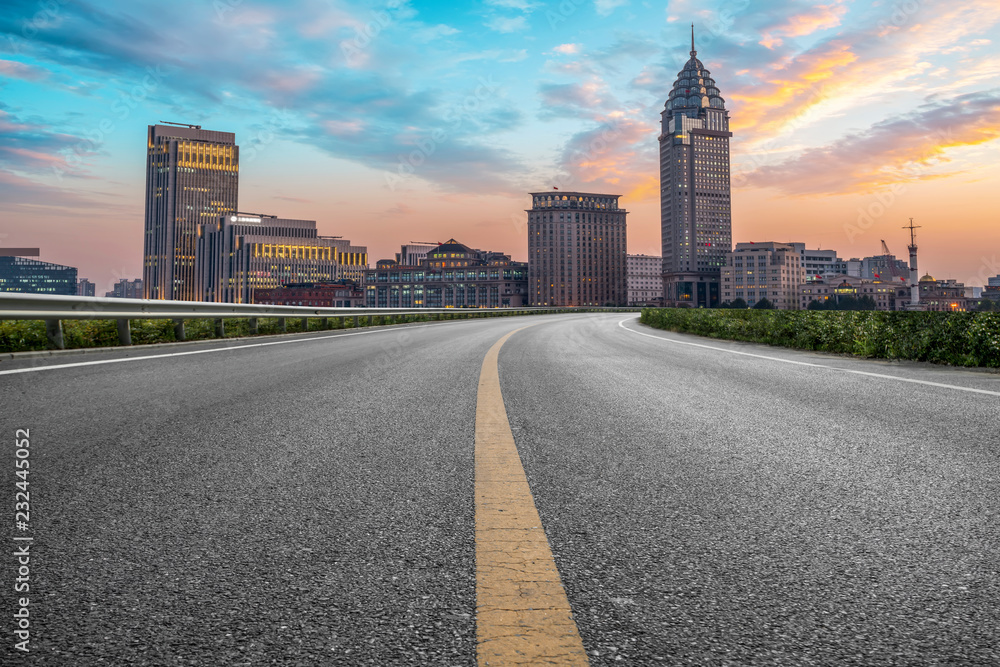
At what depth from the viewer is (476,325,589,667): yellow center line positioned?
4.47ft

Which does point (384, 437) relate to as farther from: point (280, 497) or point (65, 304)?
point (65, 304)

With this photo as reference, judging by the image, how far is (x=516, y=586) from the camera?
5.48ft

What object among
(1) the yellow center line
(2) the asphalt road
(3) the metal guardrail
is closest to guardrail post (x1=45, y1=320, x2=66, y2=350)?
(3) the metal guardrail

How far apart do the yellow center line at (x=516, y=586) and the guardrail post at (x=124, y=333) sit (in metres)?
9.94

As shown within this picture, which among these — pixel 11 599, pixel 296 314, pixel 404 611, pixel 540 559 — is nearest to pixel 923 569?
pixel 540 559

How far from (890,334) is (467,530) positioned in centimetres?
1114

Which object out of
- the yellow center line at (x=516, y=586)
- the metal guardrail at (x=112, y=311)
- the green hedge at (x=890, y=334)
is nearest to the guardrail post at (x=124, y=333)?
the metal guardrail at (x=112, y=311)

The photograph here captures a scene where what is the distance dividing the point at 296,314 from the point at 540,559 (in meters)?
18.2

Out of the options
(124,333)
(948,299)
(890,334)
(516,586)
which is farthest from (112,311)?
(948,299)

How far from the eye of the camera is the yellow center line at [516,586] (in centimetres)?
136

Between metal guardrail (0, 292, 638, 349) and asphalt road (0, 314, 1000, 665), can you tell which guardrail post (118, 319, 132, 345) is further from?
asphalt road (0, 314, 1000, 665)

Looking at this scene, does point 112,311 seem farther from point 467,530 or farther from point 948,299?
point 948,299

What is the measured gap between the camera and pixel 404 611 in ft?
5.02

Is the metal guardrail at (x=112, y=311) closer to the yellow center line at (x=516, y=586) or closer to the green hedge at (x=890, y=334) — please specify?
the yellow center line at (x=516, y=586)
